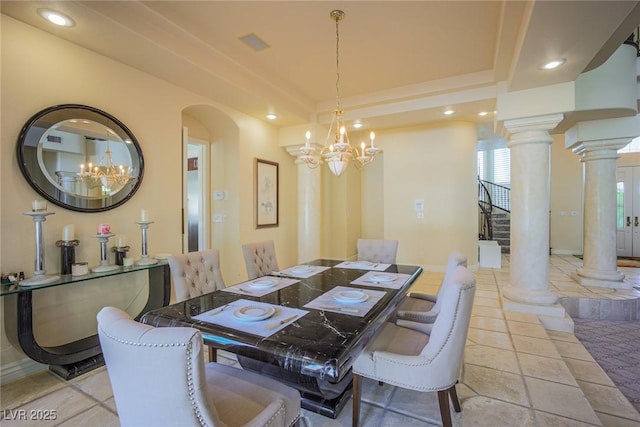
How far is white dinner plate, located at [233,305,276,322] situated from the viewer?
154 centimetres

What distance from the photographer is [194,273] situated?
7.91ft

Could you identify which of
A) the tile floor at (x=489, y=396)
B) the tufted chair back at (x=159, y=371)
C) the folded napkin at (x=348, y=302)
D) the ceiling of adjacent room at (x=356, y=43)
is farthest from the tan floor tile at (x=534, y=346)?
the tufted chair back at (x=159, y=371)

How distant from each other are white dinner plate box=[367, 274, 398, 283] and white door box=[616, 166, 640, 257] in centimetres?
813

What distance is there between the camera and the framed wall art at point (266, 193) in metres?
4.72

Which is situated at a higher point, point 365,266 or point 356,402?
point 365,266

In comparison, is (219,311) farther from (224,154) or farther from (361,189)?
(361,189)

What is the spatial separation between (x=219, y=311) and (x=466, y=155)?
5579 millimetres

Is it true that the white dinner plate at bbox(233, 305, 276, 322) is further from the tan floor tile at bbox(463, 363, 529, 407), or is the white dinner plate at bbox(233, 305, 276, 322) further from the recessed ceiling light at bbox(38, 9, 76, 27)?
the recessed ceiling light at bbox(38, 9, 76, 27)

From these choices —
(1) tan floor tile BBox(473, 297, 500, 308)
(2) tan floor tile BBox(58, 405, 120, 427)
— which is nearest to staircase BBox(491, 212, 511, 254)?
(1) tan floor tile BBox(473, 297, 500, 308)

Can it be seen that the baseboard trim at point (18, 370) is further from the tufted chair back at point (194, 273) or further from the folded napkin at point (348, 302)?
the folded napkin at point (348, 302)

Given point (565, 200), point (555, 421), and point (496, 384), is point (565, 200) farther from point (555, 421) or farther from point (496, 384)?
point (555, 421)

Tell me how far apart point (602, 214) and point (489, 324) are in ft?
9.82

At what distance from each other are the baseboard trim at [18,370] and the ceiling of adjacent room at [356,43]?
2.55m

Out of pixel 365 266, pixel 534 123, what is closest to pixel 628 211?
pixel 534 123
